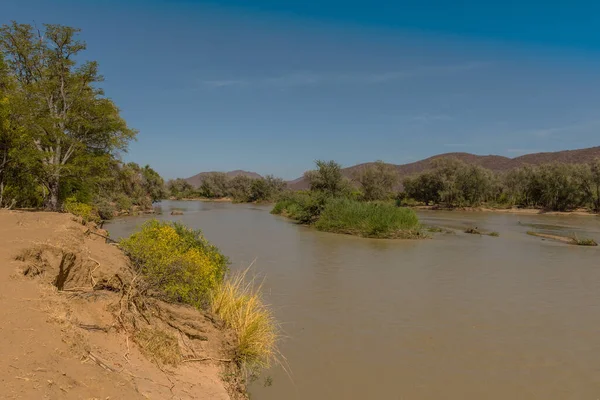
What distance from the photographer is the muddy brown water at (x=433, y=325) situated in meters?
5.92

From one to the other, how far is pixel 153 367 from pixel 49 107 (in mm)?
16763

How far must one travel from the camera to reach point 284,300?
399 inches

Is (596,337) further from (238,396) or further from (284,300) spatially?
(238,396)

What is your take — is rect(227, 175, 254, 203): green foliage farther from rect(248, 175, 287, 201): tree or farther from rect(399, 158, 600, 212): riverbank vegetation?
rect(399, 158, 600, 212): riverbank vegetation

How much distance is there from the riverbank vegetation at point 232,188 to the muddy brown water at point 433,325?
63227 millimetres

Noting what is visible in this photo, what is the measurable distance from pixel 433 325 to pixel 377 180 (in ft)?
177

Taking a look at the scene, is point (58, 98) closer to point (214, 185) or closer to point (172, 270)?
point (172, 270)

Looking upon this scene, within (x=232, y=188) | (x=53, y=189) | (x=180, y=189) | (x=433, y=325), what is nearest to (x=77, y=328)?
(x=433, y=325)

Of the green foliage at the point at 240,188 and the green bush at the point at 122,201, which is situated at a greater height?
the green foliage at the point at 240,188

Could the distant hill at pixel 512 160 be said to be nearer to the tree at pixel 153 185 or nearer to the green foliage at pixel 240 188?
the green foliage at pixel 240 188

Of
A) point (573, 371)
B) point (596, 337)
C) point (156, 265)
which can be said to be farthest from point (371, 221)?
point (156, 265)

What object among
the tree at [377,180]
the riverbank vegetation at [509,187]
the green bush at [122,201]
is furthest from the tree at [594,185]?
the green bush at [122,201]

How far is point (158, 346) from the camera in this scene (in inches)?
Answer: 155

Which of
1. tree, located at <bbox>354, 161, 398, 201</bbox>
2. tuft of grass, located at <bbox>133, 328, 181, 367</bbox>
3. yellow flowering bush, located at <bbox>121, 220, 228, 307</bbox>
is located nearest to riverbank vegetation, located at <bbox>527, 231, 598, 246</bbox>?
yellow flowering bush, located at <bbox>121, 220, 228, 307</bbox>
